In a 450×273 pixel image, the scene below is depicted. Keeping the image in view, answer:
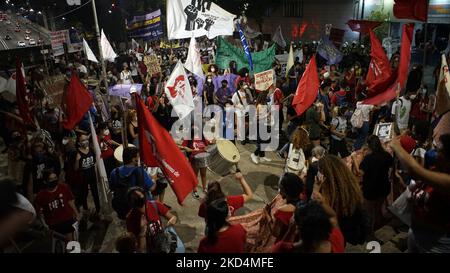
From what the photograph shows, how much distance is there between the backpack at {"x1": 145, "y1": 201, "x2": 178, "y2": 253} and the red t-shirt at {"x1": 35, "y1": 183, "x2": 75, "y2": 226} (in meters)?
1.68

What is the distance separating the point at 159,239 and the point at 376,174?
10.3 feet

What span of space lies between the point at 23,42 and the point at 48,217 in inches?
2268

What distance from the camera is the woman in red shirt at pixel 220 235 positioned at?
3242 mm

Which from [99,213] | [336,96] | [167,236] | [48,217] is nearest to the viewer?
[167,236]

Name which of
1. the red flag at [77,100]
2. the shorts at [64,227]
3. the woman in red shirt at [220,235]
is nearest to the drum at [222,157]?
the red flag at [77,100]

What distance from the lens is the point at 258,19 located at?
36281mm

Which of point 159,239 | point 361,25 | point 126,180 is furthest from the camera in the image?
point 361,25

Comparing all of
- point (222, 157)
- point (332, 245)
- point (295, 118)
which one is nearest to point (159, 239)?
point (332, 245)

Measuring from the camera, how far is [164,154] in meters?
4.26

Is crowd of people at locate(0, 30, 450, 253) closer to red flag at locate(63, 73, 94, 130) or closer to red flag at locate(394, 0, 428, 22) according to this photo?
red flag at locate(63, 73, 94, 130)

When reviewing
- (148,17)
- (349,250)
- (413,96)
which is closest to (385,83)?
(413,96)

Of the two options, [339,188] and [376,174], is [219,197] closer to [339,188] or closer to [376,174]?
[339,188]

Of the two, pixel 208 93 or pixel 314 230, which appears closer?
pixel 314 230

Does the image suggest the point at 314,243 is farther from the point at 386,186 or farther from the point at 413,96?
the point at 413,96
